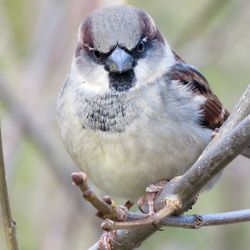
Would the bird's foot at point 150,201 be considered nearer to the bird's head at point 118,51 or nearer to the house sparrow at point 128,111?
the house sparrow at point 128,111

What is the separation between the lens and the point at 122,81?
2670 mm

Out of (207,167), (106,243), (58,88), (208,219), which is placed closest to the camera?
(207,167)

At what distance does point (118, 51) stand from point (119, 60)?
0.11 ft

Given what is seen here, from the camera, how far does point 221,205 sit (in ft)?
12.7

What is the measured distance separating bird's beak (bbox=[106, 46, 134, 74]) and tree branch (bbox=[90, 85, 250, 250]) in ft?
1.96

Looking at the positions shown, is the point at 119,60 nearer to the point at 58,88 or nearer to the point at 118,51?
the point at 118,51

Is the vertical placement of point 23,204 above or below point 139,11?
below

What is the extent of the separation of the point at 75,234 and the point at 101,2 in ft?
3.99

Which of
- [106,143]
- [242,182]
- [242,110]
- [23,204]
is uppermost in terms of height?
[242,110]

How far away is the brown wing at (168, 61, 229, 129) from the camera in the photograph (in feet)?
9.45

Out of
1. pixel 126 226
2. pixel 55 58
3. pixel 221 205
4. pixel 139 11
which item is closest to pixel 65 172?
pixel 55 58

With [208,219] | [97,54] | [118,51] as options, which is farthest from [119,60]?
[208,219]

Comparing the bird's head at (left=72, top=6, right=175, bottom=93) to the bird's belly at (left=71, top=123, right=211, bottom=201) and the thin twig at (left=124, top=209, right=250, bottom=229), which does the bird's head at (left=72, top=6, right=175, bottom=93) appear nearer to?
the bird's belly at (left=71, top=123, right=211, bottom=201)

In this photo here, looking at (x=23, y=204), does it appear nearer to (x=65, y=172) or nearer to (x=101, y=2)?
(x=65, y=172)
